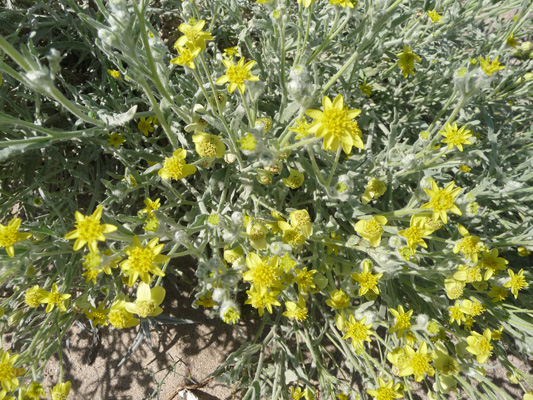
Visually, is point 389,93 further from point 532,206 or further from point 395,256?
point 395,256

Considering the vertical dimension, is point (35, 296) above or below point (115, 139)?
below

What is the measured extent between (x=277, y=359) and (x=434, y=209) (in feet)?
4.66

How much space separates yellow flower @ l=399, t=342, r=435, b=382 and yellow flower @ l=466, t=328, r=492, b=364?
22 cm

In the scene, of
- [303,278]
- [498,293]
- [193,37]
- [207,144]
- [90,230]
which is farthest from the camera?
[498,293]

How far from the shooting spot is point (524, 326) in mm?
1806

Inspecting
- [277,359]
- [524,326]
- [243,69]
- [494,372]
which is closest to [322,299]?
[277,359]

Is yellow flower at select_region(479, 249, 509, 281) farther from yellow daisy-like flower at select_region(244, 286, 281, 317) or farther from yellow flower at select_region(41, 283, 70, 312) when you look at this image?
yellow flower at select_region(41, 283, 70, 312)

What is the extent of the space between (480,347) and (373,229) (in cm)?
88

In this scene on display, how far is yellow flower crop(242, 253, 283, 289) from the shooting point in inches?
62.4

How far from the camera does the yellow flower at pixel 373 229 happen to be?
1.59 meters

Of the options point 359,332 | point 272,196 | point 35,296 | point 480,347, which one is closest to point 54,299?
point 35,296

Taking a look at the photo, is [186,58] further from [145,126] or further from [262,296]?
[262,296]

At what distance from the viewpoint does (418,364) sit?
1.74m

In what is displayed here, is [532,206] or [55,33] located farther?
[55,33]
